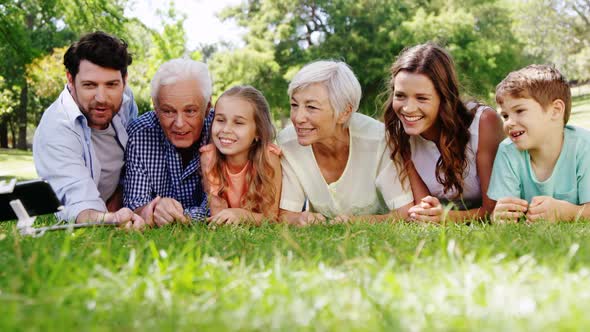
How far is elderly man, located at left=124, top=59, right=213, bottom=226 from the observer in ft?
16.9

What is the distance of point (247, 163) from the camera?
526 centimetres

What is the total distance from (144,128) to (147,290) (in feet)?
11.3

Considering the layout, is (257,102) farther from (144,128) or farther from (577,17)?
(577,17)

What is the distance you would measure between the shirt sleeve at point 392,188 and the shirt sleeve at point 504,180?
26.4 inches

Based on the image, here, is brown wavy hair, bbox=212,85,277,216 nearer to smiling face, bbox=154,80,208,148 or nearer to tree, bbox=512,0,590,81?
smiling face, bbox=154,80,208,148

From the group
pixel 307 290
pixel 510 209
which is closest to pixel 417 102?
pixel 510 209

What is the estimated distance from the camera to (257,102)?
525 cm

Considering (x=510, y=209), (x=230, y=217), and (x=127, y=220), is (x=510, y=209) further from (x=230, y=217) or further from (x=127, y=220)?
(x=127, y=220)

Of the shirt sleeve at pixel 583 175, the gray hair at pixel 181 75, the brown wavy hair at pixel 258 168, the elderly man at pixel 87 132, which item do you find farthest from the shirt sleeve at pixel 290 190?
the shirt sleeve at pixel 583 175

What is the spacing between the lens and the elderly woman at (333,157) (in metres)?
4.90

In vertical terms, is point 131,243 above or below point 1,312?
below

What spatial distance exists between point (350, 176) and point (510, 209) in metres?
1.37

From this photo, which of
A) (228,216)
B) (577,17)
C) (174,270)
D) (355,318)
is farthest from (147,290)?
(577,17)

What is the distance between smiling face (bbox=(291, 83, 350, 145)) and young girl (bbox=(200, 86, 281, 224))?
40cm
